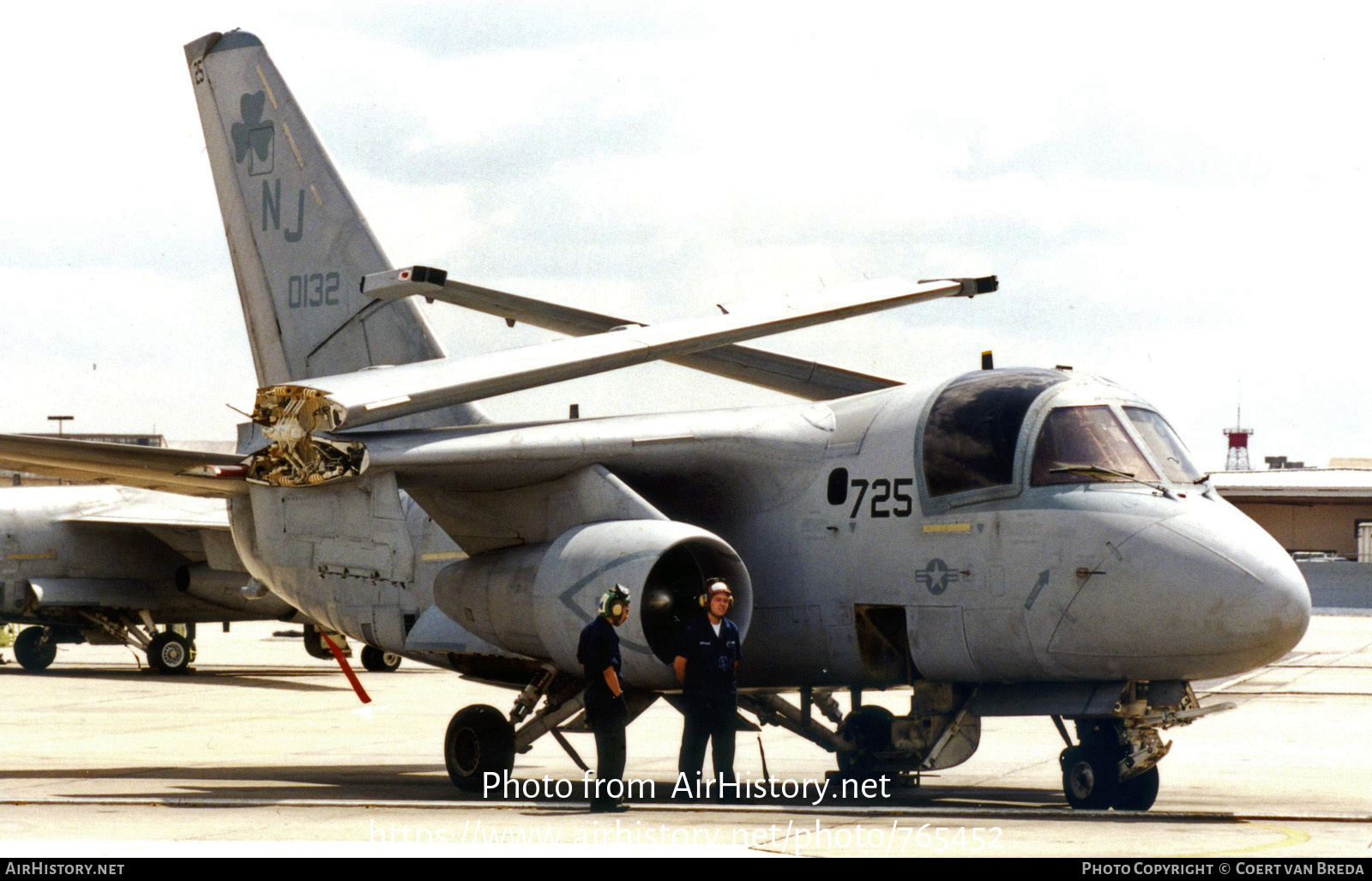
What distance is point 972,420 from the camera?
1148 cm

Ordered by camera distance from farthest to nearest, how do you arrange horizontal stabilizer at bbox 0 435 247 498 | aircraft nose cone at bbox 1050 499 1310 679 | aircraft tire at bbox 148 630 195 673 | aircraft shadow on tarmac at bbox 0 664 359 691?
aircraft tire at bbox 148 630 195 673 → aircraft shadow on tarmac at bbox 0 664 359 691 → horizontal stabilizer at bbox 0 435 247 498 → aircraft nose cone at bbox 1050 499 1310 679

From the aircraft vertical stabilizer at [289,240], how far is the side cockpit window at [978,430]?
17.8 feet

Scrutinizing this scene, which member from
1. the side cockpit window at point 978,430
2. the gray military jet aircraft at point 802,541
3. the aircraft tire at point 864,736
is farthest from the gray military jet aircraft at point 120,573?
the side cockpit window at point 978,430

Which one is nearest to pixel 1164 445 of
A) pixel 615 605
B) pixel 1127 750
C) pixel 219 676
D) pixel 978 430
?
pixel 978 430

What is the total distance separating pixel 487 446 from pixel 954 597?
3.70 meters

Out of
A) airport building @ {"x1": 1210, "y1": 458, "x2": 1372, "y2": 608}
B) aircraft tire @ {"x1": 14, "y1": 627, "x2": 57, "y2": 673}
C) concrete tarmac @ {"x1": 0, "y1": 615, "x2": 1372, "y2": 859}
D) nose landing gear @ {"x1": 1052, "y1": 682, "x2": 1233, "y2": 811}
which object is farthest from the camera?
airport building @ {"x1": 1210, "y1": 458, "x2": 1372, "y2": 608}

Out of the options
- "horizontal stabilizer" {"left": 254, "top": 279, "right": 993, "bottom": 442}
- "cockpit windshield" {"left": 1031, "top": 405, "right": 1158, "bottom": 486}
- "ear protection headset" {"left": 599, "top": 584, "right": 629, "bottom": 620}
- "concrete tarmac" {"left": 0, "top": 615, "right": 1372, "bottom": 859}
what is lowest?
"concrete tarmac" {"left": 0, "top": 615, "right": 1372, "bottom": 859}

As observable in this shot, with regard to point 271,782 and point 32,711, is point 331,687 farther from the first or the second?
point 271,782

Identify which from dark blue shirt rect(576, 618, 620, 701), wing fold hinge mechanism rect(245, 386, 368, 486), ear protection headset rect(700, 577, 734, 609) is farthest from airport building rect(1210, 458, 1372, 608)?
dark blue shirt rect(576, 618, 620, 701)

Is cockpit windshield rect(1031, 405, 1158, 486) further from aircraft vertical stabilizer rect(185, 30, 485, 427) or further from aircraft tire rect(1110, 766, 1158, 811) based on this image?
aircraft vertical stabilizer rect(185, 30, 485, 427)

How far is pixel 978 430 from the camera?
11414 millimetres

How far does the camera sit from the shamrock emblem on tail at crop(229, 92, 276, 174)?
1638 centimetres

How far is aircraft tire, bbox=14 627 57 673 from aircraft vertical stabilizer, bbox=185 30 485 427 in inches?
679
